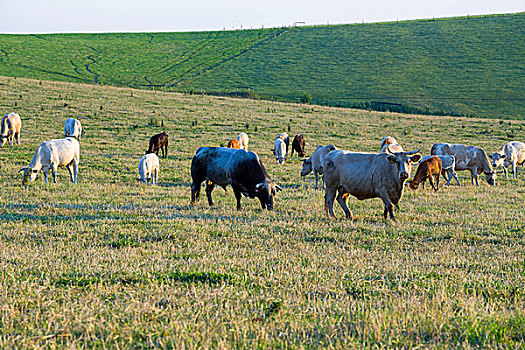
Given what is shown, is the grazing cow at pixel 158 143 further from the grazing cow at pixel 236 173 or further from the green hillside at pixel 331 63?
the green hillside at pixel 331 63

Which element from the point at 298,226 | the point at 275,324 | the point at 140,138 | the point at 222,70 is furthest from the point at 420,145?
the point at 222,70

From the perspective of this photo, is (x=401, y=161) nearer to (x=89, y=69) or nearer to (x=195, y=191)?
(x=195, y=191)

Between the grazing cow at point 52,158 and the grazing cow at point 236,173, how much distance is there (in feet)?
17.6

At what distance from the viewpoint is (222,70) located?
269ft

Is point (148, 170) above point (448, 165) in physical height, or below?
below

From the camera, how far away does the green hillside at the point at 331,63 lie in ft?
214

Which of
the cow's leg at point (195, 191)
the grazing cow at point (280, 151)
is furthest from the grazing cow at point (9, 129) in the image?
the cow's leg at point (195, 191)

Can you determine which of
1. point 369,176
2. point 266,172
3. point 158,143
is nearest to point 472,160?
point 369,176

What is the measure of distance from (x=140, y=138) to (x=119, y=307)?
907 inches

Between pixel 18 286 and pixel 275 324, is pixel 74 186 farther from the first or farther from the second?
pixel 275 324

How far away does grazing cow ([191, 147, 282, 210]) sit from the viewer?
37.5 ft

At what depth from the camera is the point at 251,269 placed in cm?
600

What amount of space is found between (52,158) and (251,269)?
36.8ft

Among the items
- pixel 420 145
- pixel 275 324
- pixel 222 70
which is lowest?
pixel 275 324
